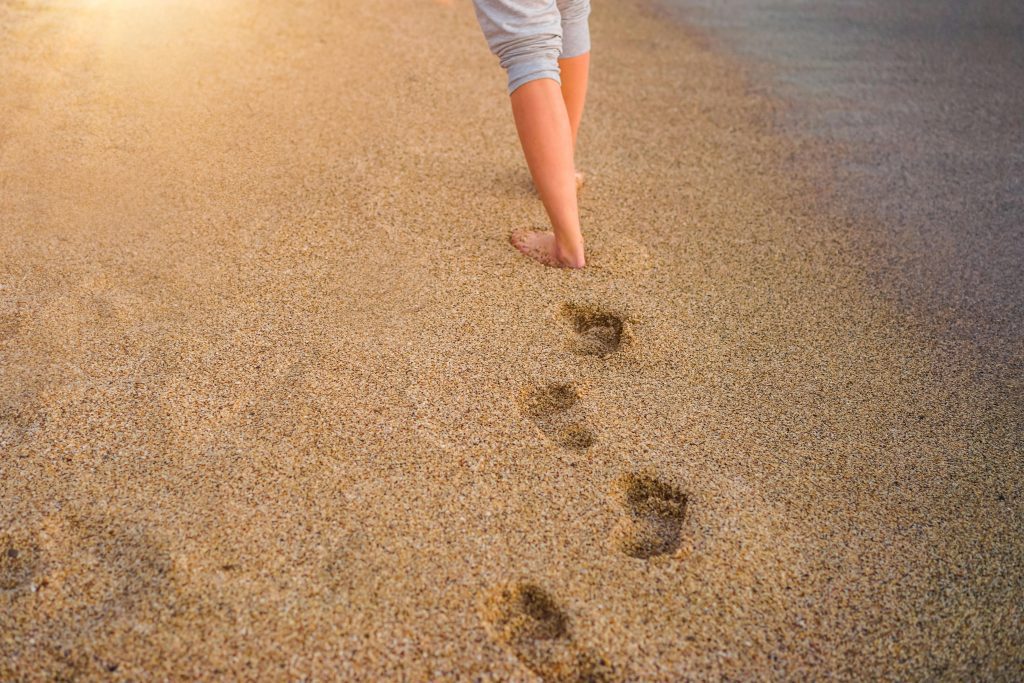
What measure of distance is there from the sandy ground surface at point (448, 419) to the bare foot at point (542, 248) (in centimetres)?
3

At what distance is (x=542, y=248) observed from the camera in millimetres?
1728

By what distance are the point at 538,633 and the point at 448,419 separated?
1.30 ft

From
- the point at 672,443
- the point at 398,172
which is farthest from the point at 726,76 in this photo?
the point at 672,443

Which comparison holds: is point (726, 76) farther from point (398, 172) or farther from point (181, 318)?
point (181, 318)

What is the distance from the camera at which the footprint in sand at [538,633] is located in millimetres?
998

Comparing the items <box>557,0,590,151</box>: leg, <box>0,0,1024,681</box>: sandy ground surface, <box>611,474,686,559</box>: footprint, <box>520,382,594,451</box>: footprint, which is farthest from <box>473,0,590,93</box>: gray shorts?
<box>611,474,686,559</box>: footprint

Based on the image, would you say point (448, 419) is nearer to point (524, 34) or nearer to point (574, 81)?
point (524, 34)

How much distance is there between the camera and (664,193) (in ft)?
6.63

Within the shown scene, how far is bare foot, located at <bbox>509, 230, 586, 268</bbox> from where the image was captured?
66.3 inches

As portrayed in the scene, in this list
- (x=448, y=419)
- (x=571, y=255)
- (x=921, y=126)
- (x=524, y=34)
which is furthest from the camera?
(x=921, y=126)

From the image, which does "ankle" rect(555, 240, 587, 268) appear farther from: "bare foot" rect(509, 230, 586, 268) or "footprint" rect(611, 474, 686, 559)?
"footprint" rect(611, 474, 686, 559)

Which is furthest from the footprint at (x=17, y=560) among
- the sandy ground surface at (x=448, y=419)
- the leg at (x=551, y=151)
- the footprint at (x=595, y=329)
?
the leg at (x=551, y=151)

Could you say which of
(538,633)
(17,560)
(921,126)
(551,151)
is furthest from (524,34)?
(921,126)

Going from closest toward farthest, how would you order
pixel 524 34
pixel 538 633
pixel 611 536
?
pixel 538 633 → pixel 611 536 → pixel 524 34
